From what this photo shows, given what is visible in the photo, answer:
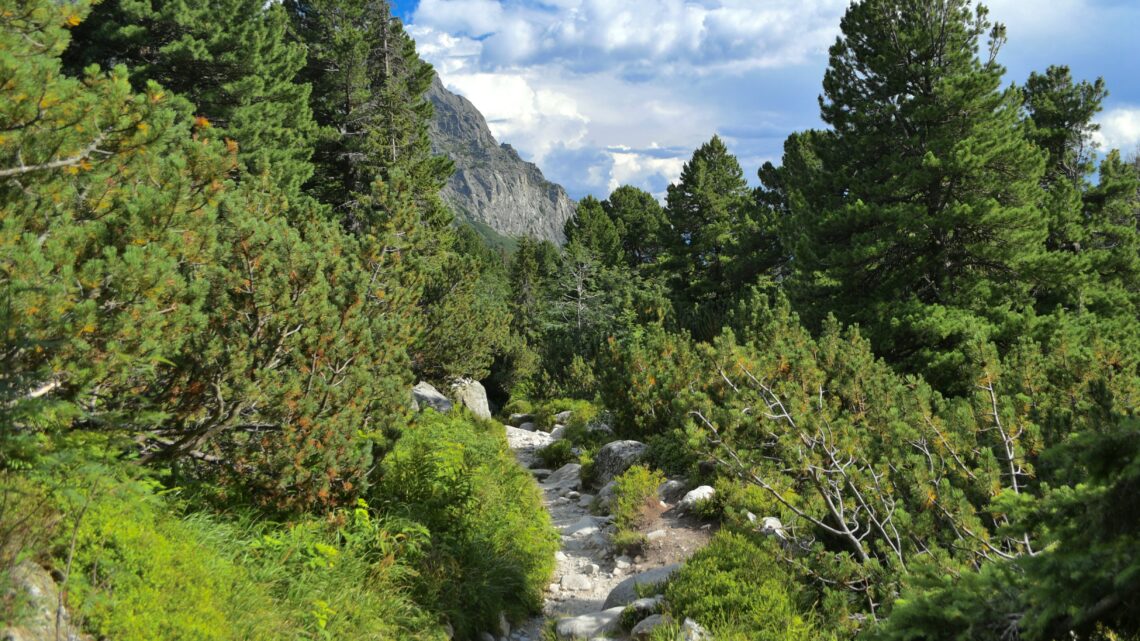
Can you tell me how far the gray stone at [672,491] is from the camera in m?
9.65

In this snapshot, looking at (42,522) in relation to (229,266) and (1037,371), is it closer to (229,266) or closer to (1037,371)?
(229,266)

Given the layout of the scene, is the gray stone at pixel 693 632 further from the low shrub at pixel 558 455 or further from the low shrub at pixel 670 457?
the low shrub at pixel 558 455

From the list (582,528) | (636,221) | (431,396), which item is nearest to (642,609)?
(582,528)

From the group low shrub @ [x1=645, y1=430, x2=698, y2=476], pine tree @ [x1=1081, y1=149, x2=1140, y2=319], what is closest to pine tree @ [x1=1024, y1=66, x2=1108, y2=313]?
pine tree @ [x1=1081, y1=149, x2=1140, y2=319]

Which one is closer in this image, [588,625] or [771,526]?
[588,625]

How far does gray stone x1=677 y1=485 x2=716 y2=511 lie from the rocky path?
0.18 metres

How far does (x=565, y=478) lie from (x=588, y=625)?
639 cm

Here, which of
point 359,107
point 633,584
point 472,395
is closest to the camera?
point 633,584

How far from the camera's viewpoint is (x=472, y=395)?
20.9m

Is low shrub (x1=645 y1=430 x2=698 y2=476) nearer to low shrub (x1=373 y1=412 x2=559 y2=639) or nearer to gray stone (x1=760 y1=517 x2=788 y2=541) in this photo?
gray stone (x1=760 y1=517 x2=788 y2=541)

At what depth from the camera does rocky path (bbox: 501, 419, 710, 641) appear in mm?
6203

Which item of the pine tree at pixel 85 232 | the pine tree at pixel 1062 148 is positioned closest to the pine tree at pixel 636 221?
the pine tree at pixel 1062 148

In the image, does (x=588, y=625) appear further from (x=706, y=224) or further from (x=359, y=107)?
(x=706, y=224)

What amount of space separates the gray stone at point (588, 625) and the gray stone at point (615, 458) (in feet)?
15.6
